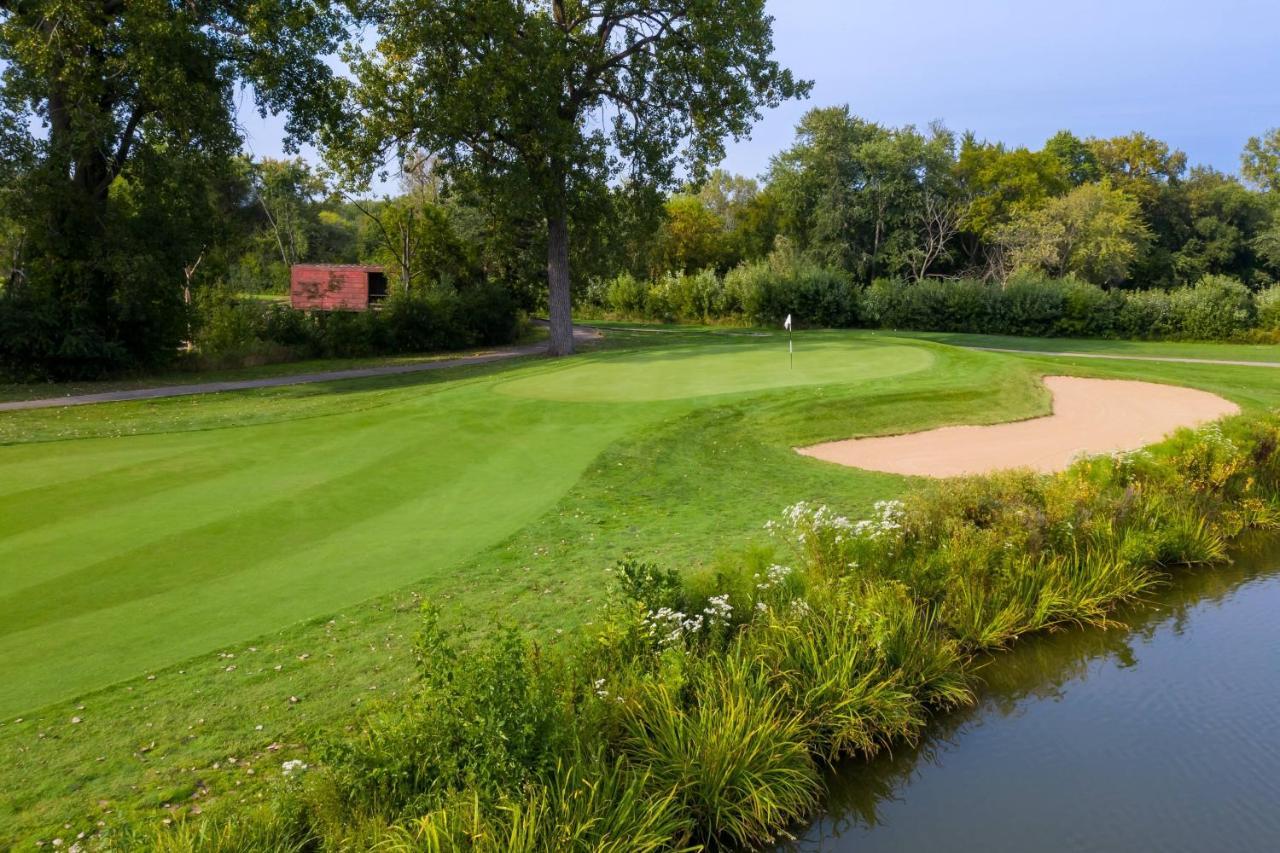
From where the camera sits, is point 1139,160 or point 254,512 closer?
point 254,512

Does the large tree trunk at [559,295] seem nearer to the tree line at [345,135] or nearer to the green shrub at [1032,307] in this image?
the tree line at [345,135]

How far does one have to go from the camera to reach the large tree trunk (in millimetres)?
30172

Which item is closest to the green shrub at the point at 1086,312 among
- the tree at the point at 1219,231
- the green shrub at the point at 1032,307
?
the green shrub at the point at 1032,307

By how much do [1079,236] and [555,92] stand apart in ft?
118

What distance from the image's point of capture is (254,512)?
353 inches

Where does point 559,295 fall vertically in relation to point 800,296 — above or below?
below

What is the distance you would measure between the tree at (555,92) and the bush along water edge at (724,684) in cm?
2023

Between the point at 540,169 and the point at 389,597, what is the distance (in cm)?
2275

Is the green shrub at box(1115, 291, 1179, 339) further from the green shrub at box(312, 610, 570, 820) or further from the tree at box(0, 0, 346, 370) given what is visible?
the green shrub at box(312, 610, 570, 820)

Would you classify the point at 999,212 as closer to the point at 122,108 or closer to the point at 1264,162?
the point at 1264,162

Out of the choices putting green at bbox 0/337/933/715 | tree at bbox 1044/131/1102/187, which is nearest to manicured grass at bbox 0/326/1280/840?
putting green at bbox 0/337/933/715

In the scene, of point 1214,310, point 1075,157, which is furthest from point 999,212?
point 1214,310

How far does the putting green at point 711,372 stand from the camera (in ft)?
55.6

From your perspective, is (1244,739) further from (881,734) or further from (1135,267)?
(1135,267)
